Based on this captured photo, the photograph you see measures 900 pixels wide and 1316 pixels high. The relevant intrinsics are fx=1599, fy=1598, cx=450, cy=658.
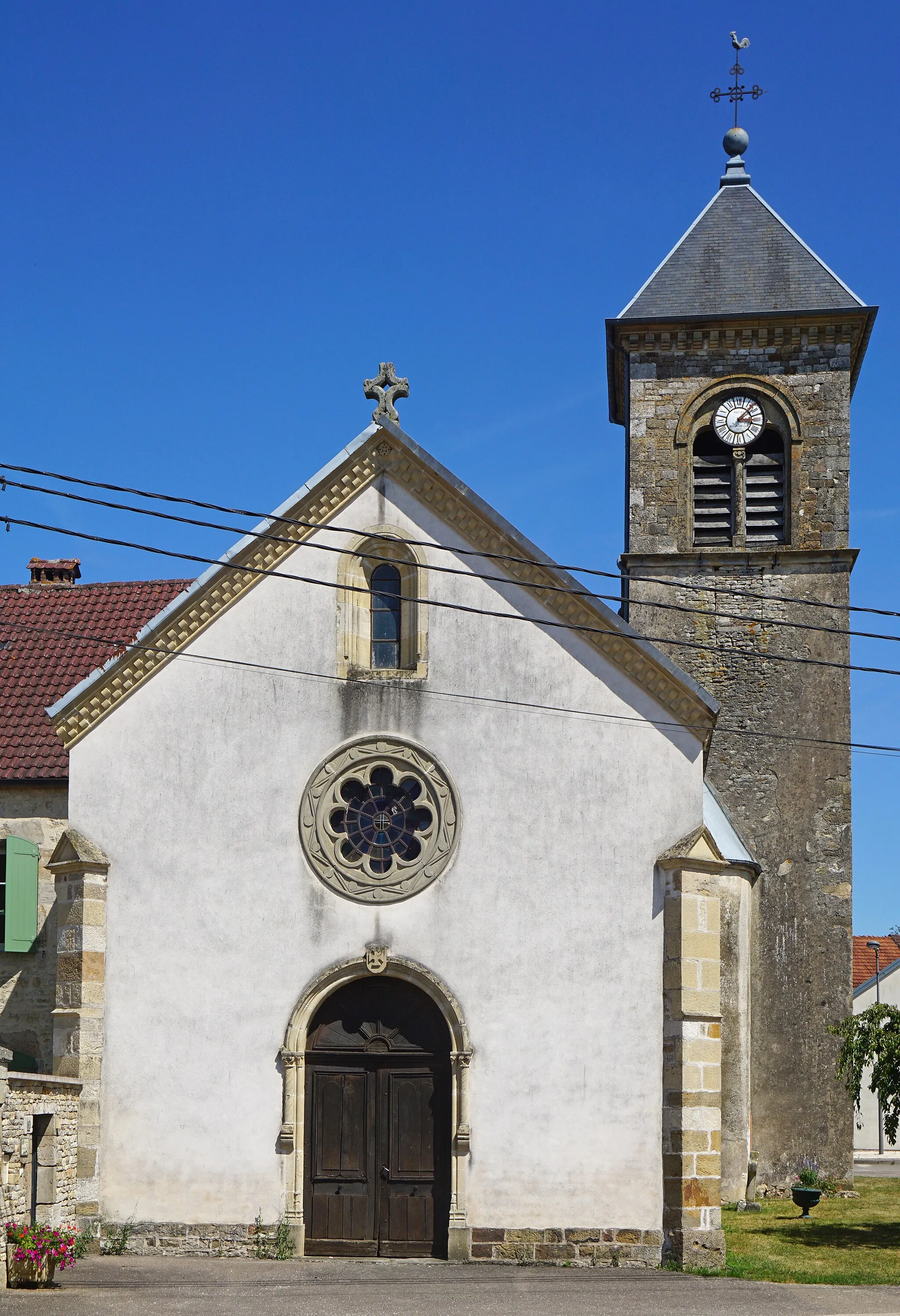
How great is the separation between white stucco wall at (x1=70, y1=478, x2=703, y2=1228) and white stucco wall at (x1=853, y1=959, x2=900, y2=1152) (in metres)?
28.2

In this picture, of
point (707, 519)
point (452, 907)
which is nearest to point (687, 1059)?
point (452, 907)

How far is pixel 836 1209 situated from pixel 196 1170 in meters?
10.4

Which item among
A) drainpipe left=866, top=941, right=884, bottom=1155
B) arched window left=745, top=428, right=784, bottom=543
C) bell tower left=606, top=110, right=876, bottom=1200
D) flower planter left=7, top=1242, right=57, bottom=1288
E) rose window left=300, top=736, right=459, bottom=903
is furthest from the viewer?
drainpipe left=866, top=941, right=884, bottom=1155

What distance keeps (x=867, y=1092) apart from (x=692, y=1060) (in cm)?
2913

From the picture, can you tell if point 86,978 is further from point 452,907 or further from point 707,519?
point 707,519

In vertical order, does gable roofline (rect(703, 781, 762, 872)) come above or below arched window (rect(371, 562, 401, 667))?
below

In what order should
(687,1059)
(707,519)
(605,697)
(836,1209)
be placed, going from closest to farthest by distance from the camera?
(687,1059), (605,697), (836,1209), (707,519)

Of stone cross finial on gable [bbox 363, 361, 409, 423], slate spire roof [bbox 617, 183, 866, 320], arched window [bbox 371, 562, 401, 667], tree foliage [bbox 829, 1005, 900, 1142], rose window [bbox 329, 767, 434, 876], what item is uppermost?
slate spire roof [bbox 617, 183, 866, 320]

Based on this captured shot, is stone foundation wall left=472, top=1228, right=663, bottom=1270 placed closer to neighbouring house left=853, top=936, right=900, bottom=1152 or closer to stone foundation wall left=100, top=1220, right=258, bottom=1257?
stone foundation wall left=100, top=1220, right=258, bottom=1257

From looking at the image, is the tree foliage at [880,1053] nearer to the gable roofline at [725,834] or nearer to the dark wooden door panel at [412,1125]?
the gable roofline at [725,834]

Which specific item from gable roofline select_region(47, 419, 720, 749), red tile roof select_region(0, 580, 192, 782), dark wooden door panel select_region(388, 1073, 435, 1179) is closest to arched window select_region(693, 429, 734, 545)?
red tile roof select_region(0, 580, 192, 782)

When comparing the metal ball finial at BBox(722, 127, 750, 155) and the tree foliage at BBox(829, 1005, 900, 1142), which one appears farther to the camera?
the metal ball finial at BBox(722, 127, 750, 155)

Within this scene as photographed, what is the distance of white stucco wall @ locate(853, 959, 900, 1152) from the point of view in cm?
4703

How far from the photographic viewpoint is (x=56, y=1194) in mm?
17172
